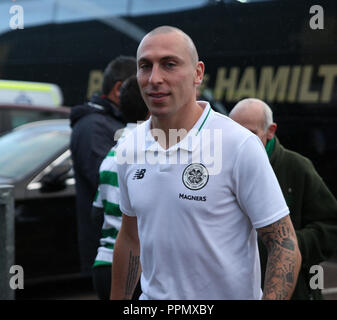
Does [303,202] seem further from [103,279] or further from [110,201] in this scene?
[103,279]

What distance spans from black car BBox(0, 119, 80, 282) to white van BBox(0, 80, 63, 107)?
661 cm

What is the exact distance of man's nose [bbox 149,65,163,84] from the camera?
2557 millimetres

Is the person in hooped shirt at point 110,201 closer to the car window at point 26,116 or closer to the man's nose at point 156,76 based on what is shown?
the man's nose at point 156,76

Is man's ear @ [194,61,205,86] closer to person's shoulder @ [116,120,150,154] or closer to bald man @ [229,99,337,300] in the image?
person's shoulder @ [116,120,150,154]

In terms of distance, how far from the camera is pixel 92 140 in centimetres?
437

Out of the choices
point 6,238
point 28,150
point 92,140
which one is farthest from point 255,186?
point 28,150

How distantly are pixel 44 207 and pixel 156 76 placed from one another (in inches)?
170

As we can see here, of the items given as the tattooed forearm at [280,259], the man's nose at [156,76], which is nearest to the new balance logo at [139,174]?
the man's nose at [156,76]

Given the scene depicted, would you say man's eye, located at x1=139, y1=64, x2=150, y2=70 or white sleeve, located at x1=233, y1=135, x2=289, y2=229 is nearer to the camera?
white sleeve, located at x1=233, y1=135, x2=289, y2=229

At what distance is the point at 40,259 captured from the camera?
6691mm

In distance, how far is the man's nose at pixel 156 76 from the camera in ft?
8.39

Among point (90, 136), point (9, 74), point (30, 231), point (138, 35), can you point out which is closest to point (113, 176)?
point (90, 136)

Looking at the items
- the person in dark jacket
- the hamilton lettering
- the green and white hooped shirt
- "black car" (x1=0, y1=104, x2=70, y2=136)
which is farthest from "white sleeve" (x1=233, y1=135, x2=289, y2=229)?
"black car" (x1=0, y1=104, x2=70, y2=136)

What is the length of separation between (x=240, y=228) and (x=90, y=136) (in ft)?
6.71
